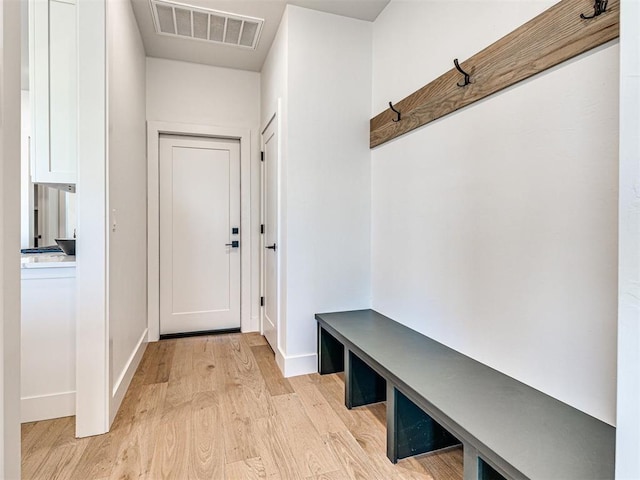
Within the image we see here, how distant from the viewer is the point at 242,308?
353 cm

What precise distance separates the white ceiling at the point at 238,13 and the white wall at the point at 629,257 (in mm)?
2054

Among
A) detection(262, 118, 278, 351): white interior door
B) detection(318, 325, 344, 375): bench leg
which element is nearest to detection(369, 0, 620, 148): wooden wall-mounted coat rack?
detection(262, 118, 278, 351): white interior door

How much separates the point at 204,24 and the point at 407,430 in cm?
302

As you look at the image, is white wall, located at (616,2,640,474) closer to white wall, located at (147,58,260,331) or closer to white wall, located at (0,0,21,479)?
white wall, located at (0,0,21,479)

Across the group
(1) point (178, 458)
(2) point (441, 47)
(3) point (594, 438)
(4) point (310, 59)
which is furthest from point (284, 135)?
(3) point (594, 438)

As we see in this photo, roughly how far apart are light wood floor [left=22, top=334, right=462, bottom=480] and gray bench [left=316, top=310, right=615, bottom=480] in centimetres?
15

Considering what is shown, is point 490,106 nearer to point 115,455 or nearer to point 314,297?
point 314,297

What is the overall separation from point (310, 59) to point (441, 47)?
965mm

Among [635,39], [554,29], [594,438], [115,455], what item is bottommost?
[115,455]

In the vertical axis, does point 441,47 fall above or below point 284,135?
above

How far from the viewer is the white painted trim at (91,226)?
1771 millimetres

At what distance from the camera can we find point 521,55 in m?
1.42

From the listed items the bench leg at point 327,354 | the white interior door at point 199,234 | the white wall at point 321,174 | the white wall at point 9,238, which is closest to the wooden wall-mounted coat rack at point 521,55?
the white wall at point 321,174

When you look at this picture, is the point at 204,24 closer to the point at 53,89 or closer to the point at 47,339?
the point at 53,89
